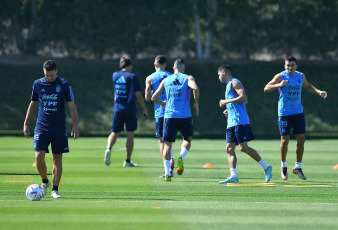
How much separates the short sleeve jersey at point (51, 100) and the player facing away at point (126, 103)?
544cm

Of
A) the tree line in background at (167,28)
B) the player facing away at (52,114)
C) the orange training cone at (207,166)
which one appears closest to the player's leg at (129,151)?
the orange training cone at (207,166)

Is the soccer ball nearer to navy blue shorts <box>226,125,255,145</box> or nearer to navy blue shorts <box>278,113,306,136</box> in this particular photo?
navy blue shorts <box>226,125,255,145</box>

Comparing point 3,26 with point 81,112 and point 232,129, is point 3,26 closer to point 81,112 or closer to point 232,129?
point 81,112

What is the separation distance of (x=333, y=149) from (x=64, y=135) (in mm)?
13814

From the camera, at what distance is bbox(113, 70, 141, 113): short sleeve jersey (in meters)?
16.4

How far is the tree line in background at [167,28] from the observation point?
40.1m


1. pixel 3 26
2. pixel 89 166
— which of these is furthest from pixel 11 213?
pixel 3 26

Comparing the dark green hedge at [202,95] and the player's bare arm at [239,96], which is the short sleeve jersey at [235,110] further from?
the dark green hedge at [202,95]

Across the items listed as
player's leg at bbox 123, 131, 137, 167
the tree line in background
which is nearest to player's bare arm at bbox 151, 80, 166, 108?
player's leg at bbox 123, 131, 137, 167

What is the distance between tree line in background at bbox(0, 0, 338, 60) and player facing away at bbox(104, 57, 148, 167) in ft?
77.0

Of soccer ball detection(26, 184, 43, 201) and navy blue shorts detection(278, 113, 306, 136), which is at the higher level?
navy blue shorts detection(278, 113, 306, 136)

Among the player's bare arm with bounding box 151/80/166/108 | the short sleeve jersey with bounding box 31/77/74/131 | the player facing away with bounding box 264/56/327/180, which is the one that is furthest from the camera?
the player facing away with bounding box 264/56/327/180

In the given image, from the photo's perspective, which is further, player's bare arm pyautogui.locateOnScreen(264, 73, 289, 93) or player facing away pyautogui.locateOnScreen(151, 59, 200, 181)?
player's bare arm pyautogui.locateOnScreen(264, 73, 289, 93)

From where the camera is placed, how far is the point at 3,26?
40.9 m
